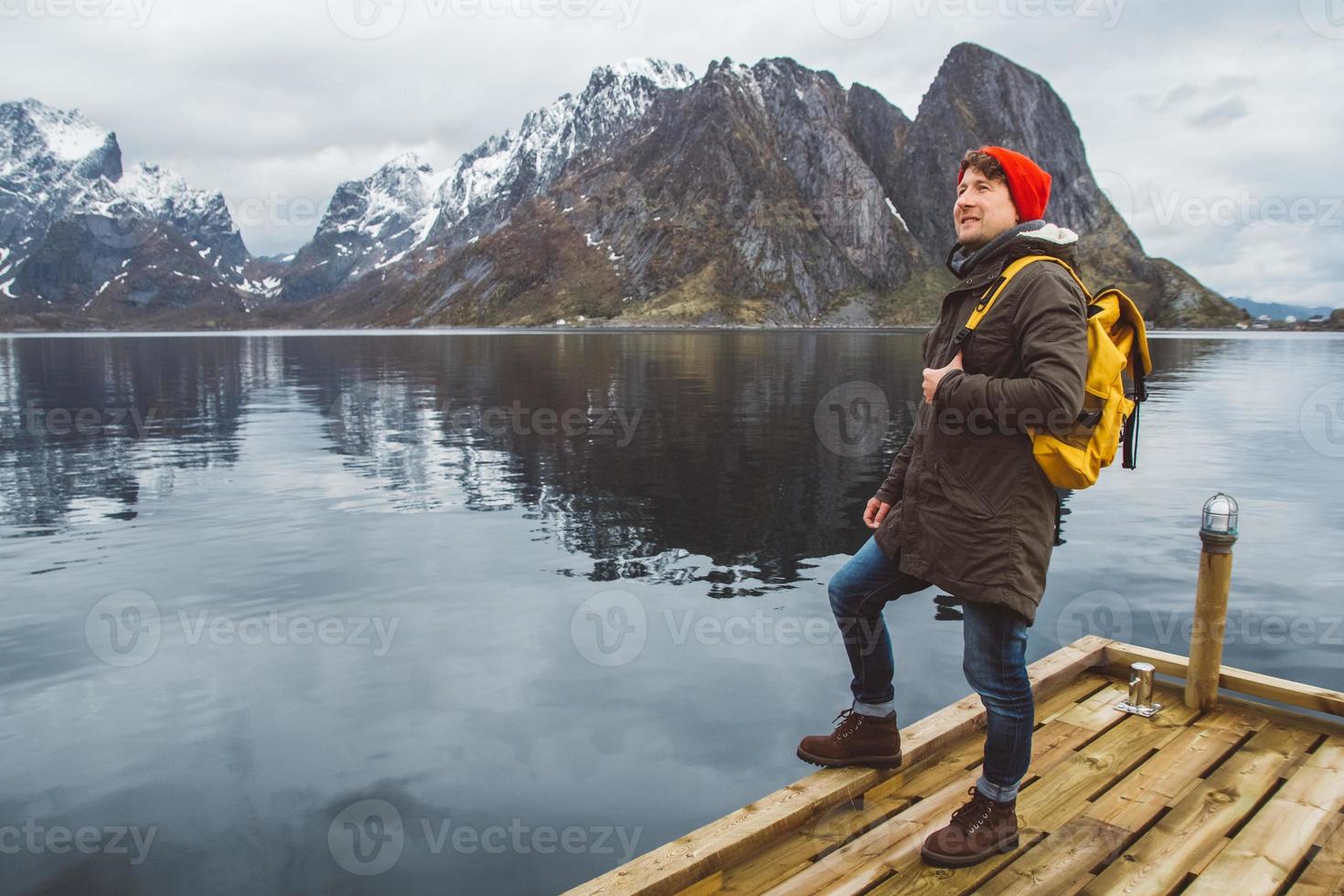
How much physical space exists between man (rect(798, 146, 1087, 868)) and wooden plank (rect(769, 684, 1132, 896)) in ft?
0.91

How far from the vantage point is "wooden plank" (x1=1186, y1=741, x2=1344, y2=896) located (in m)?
4.91

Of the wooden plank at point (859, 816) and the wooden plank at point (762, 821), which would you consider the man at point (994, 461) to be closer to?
the wooden plank at point (859, 816)

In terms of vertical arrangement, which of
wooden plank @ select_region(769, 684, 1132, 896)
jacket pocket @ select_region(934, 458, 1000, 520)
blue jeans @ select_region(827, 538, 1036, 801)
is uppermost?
jacket pocket @ select_region(934, 458, 1000, 520)

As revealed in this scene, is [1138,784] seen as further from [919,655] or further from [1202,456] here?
[1202,456]

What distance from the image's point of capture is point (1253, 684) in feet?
24.2

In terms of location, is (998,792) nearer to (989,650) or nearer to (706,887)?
(989,650)

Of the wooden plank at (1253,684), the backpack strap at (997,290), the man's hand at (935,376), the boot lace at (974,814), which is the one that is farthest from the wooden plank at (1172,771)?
the backpack strap at (997,290)

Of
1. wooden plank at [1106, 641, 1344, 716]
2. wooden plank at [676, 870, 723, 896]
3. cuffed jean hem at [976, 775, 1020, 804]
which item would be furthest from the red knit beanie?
wooden plank at [1106, 641, 1344, 716]

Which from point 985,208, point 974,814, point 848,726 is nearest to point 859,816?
point 848,726

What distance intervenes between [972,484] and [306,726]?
751 centimetres

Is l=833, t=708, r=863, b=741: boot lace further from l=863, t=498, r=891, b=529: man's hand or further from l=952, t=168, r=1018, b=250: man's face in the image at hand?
l=952, t=168, r=1018, b=250: man's face

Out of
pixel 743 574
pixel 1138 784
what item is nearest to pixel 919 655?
pixel 743 574

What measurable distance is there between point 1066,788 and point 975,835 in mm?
1369

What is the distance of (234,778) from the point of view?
803cm
